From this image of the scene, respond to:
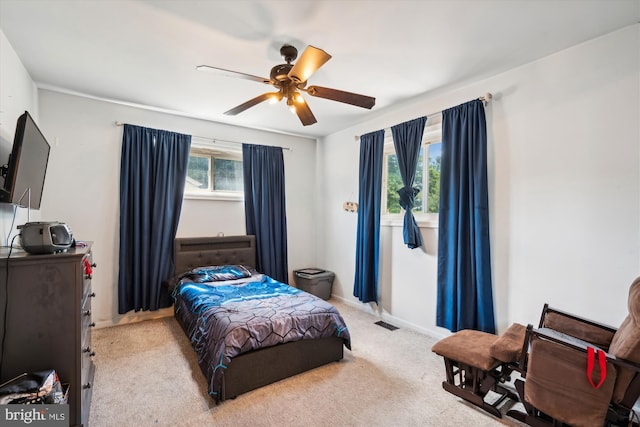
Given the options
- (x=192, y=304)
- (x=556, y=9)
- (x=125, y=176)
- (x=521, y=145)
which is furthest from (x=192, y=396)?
(x=556, y=9)

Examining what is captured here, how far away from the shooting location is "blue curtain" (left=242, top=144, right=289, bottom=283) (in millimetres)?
4438

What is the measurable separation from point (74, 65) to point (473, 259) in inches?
158

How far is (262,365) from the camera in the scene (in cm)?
235

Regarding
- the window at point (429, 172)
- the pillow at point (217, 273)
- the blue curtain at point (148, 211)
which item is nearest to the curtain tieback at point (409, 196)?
the window at point (429, 172)

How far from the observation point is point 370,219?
12.9 ft

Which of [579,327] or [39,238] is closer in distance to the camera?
[39,238]

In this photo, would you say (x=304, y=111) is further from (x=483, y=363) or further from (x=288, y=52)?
(x=483, y=363)

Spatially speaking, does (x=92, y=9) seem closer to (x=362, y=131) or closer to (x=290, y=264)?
(x=362, y=131)

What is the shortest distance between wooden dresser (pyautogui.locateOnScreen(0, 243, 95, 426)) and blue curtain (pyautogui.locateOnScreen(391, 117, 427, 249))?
115 inches

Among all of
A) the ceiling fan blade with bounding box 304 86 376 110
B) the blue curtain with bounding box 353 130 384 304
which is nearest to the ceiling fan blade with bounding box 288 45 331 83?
the ceiling fan blade with bounding box 304 86 376 110

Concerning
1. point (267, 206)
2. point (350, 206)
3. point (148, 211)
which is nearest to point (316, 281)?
point (350, 206)

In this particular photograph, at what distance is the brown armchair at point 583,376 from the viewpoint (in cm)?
159

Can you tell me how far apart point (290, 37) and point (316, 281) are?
3271 mm

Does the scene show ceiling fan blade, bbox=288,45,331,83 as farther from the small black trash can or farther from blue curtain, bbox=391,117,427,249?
the small black trash can
